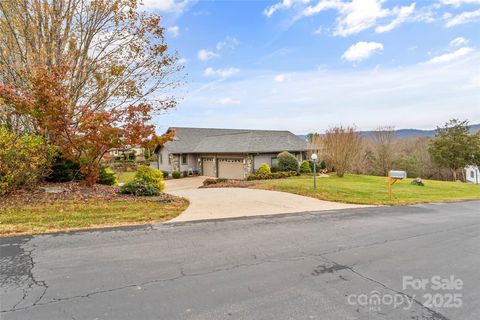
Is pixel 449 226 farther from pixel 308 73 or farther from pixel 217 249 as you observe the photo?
pixel 308 73

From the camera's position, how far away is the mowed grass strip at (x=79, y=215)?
602 cm

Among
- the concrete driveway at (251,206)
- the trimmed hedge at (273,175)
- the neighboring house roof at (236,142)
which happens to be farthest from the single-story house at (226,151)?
the concrete driveway at (251,206)

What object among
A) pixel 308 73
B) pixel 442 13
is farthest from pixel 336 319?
pixel 308 73

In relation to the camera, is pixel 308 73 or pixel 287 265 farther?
pixel 308 73

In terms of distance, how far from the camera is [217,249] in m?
4.85

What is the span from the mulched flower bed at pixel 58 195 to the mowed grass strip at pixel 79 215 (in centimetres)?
50

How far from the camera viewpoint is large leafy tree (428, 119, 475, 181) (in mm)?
27484

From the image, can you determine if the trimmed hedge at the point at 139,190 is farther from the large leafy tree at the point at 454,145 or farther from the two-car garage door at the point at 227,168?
the large leafy tree at the point at 454,145

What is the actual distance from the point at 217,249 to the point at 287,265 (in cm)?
133

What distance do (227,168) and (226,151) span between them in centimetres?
170

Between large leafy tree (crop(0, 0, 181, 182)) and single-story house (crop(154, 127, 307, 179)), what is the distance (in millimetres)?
10998

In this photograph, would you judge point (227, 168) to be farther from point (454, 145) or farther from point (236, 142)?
point (454, 145)

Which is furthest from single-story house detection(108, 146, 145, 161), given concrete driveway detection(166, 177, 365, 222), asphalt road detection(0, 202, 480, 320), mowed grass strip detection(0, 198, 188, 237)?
asphalt road detection(0, 202, 480, 320)

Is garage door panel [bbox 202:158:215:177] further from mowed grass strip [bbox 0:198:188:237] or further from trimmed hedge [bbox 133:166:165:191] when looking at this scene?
mowed grass strip [bbox 0:198:188:237]
